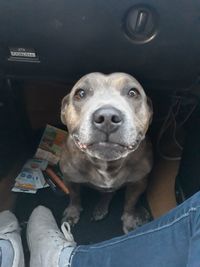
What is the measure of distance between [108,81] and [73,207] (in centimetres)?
62

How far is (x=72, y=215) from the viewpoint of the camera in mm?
1760

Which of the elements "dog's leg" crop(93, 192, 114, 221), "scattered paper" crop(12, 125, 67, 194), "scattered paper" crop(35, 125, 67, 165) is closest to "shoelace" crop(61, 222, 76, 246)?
"dog's leg" crop(93, 192, 114, 221)

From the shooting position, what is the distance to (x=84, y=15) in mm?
1134

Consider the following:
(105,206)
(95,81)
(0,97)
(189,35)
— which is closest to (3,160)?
(0,97)

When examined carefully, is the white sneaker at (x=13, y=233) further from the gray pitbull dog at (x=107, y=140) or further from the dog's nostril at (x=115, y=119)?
the dog's nostril at (x=115, y=119)

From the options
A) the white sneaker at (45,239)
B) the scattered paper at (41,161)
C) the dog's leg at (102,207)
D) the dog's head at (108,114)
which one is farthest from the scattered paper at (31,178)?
the dog's head at (108,114)

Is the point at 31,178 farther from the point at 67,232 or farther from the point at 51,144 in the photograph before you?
the point at 67,232

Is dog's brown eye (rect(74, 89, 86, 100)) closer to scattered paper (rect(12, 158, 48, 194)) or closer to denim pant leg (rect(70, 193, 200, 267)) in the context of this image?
denim pant leg (rect(70, 193, 200, 267))

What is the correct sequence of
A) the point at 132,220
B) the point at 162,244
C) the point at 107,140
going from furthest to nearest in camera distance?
the point at 132,220 → the point at 107,140 → the point at 162,244

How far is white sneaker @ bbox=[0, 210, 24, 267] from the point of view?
4.69 ft

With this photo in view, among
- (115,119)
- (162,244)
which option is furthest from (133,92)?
(162,244)

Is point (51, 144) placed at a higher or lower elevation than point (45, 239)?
higher

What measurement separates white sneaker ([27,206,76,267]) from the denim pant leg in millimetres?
216

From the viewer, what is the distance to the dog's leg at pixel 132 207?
1727mm
